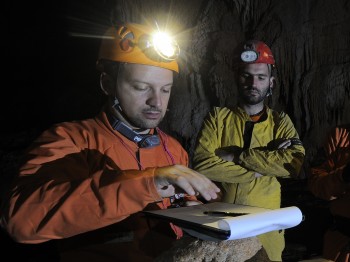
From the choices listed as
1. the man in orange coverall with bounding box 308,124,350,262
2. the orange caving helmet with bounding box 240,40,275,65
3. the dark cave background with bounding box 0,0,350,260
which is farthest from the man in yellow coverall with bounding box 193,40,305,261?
the dark cave background with bounding box 0,0,350,260

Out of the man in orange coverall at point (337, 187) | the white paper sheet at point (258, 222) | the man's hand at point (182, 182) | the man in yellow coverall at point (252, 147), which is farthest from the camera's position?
the man in yellow coverall at point (252, 147)

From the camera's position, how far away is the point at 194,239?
1267 millimetres

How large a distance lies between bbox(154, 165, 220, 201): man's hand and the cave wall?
4793 mm

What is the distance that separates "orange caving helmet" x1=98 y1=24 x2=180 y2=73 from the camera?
5.63ft

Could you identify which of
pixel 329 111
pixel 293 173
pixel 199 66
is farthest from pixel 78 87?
pixel 293 173

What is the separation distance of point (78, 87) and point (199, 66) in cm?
271

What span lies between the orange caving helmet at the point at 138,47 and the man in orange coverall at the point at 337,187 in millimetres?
1471

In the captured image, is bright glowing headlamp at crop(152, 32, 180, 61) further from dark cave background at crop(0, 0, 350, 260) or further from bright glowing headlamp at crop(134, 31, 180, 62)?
dark cave background at crop(0, 0, 350, 260)

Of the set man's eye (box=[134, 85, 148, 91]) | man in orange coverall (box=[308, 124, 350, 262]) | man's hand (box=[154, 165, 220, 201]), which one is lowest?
man in orange coverall (box=[308, 124, 350, 262])

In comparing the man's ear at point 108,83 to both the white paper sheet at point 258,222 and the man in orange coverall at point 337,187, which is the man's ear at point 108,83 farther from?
the man in orange coverall at point 337,187

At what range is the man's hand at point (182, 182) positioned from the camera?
1.20 metres

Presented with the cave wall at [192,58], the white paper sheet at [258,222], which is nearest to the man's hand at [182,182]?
the white paper sheet at [258,222]

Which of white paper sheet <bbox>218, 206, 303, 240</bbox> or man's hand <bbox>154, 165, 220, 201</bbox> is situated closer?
white paper sheet <bbox>218, 206, 303, 240</bbox>

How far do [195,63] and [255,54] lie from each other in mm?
3247
